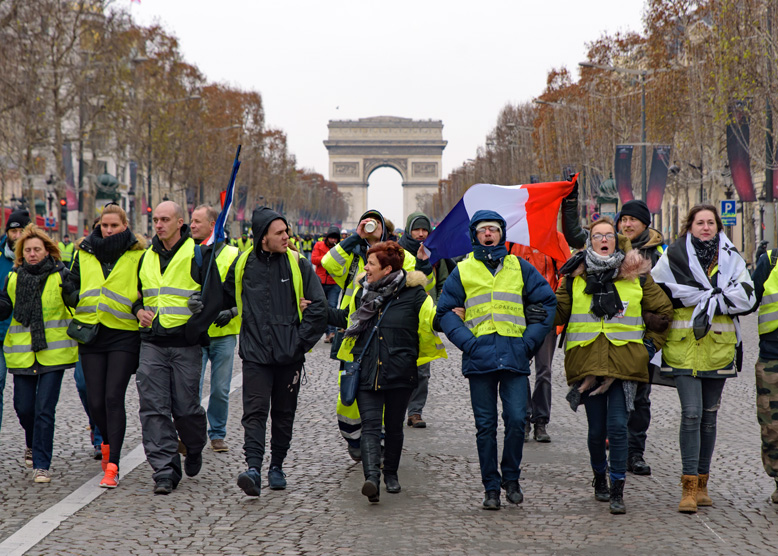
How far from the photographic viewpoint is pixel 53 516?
6074 millimetres

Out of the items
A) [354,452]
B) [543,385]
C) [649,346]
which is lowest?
[354,452]

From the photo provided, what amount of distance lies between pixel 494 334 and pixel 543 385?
2324mm

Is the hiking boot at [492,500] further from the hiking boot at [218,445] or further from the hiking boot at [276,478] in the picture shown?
the hiking boot at [218,445]

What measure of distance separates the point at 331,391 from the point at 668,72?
1324 inches

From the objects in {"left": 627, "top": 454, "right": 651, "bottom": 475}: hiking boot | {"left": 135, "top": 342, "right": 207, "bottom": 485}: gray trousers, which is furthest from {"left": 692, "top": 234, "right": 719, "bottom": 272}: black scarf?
{"left": 135, "top": 342, "right": 207, "bottom": 485}: gray trousers

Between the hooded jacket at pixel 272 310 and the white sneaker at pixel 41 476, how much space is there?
142cm

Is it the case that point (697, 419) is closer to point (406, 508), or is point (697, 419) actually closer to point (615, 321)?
point (615, 321)

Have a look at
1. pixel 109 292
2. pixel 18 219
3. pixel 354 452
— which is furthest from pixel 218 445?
pixel 18 219

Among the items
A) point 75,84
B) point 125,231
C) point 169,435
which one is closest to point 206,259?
point 125,231

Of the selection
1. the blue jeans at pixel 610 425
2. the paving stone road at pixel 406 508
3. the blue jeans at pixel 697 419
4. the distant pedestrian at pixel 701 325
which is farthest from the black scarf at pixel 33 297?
the blue jeans at pixel 697 419

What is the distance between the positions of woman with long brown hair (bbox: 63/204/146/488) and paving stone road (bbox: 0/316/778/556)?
38 centimetres

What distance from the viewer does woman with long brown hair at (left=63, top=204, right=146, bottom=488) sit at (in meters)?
6.94

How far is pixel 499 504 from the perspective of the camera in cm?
627

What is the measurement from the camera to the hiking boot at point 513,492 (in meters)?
6.36
